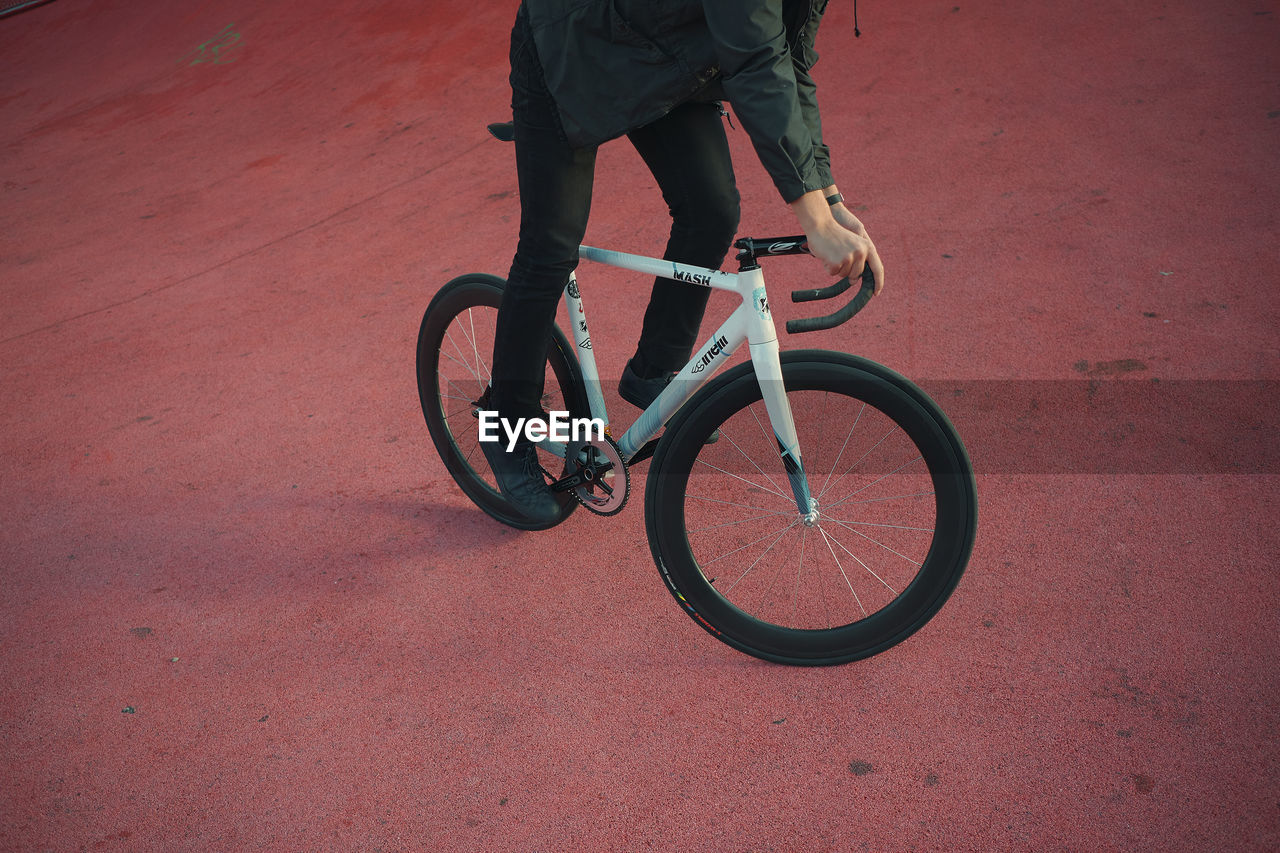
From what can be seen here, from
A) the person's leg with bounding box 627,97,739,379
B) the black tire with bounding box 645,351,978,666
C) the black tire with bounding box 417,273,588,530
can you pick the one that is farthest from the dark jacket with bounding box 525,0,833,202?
the black tire with bounding box 417,273,588,530

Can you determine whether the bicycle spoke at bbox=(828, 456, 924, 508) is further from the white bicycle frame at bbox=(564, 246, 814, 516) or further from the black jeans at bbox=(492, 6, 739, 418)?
the black jeans at bbox=(492, 6, 739, 418)

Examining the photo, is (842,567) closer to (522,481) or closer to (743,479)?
(743,479)

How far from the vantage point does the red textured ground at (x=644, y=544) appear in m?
1.76

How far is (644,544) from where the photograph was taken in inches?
95.4

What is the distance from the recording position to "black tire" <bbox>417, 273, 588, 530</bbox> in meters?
2.26

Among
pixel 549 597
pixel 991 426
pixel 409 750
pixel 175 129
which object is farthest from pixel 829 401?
pixel 175 129

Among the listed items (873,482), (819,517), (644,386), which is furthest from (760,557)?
(644,386)

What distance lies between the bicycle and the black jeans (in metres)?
0.10

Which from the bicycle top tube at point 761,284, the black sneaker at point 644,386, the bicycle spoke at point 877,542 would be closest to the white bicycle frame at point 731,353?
the bicycle top tube at point 761,284

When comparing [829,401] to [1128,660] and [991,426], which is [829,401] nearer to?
[991,426]

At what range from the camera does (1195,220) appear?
3.47 metres

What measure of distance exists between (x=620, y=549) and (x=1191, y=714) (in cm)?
137

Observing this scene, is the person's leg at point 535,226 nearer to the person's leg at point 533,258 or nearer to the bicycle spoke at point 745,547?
the person's leg at point 533,258

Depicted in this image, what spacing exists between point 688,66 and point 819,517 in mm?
1045
